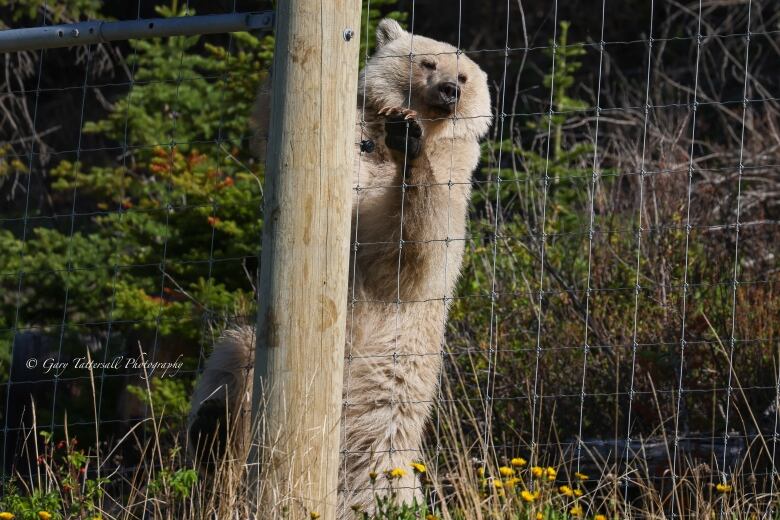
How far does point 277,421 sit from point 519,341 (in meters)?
3.46

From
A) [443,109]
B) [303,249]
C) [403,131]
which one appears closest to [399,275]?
[403,131]

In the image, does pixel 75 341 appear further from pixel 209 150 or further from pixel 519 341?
pixel 519 341

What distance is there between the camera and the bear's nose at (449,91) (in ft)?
16.7

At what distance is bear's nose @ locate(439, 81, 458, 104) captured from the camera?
510cm

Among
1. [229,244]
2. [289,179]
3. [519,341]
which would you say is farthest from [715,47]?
[289,179]

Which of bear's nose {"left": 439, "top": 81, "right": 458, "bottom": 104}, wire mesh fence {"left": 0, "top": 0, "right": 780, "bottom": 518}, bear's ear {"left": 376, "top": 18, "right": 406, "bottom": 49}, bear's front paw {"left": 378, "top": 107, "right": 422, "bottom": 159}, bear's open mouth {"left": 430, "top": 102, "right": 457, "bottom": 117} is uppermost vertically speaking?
bear's ear {"left": 376, "top": 18, "right": 406, "bottom": 49}

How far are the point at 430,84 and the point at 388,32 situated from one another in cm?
61

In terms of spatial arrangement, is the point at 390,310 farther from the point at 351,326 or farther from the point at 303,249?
the point at 303,249

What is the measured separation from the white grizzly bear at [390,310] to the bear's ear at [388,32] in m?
0.79

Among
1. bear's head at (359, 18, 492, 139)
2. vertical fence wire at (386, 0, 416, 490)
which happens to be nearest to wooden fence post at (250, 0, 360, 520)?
vertical fence wire at (386, 0, 416, 490)

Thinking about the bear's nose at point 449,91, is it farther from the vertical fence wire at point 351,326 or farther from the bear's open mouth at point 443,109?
the vertical fence wire at point 351,326

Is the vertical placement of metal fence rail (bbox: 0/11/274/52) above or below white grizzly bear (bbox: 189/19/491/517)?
above

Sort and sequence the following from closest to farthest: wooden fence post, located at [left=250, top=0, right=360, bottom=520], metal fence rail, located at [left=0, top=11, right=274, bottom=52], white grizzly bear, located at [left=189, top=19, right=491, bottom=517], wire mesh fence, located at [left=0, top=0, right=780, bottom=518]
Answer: wooden fence post, located at [left=250, top=0, right=360, bottom=520] → metal fence rail, located at [left=0, top=11, right=274, bottom=52] → white grizzly bear, located at [left=189, top=19, right=491, bottom=517] → wire mesh fence, located at [left=0, top=0, right=780, bottom=518]

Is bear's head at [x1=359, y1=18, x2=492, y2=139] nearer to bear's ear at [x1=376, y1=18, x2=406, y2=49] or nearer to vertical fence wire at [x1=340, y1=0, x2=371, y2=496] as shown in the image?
bear's ear at [x1=376, y1=18, x2=406, y2=49]
